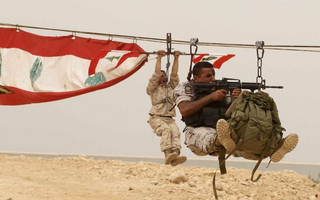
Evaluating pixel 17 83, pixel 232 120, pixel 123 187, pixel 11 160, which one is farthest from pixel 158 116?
pixel 11 160

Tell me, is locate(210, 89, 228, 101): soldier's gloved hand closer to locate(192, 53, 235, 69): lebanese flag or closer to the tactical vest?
the tactical vest

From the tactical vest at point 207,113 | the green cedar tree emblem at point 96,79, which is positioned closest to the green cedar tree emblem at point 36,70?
the green cedar tree emblem at point 96,79

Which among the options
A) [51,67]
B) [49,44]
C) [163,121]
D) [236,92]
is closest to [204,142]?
[236,92]

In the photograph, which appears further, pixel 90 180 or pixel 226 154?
pixel 90 180

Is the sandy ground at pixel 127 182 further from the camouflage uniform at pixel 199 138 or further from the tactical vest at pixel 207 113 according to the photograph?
Answer: the tactical vest at pixel 207 113

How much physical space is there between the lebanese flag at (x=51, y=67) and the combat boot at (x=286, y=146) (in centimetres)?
592

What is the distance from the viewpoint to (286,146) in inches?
331

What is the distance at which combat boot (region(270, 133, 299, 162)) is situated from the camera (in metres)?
8.38

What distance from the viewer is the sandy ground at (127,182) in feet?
36.4

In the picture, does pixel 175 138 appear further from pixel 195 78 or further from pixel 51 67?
pixel 195 78

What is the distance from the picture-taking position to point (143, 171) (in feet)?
51.5

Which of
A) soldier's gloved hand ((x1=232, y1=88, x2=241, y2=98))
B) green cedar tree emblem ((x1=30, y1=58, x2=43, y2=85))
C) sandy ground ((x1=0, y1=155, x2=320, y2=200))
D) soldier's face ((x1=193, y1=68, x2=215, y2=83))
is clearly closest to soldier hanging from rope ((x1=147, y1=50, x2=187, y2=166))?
sandy ground ((x1=0, y1=155, x2=320, y2=200))

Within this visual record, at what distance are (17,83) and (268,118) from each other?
7941 millimetres

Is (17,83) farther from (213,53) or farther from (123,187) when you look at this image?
(213,53)
